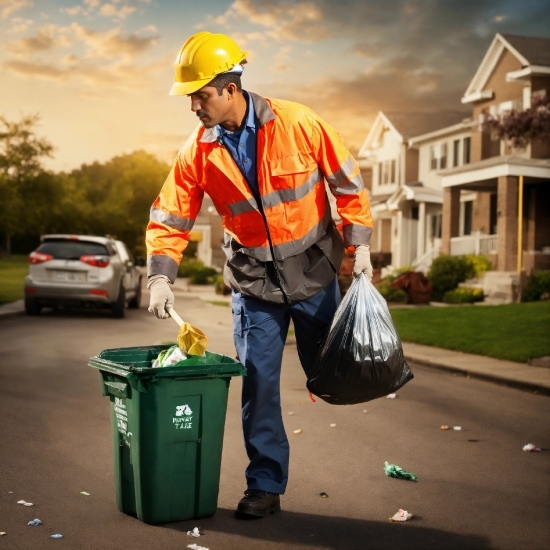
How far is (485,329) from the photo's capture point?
14.9m

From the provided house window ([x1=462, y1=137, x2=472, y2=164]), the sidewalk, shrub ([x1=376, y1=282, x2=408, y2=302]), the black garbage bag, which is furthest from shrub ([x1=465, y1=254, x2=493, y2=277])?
the black garbage bag

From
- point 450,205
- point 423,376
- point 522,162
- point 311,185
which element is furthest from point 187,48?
point 450,205

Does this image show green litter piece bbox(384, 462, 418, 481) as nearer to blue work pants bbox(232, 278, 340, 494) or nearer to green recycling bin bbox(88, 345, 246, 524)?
blue work pants bbox(232, 278, 340, 494)

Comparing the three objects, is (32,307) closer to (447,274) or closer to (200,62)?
(447,274)

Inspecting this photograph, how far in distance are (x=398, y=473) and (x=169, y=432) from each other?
2019mm

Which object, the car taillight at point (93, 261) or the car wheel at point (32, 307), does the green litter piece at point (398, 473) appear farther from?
the car wheel at point (32, 307)

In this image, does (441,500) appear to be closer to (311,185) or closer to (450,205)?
(311,185)

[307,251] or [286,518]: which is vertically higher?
[307,251]

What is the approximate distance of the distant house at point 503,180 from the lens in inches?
1105

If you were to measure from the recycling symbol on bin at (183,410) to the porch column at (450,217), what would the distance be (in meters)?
27.8

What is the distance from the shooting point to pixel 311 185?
4.86 meters

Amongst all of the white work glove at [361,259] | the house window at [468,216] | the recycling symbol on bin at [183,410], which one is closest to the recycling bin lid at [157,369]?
the recycling symbol on bin at [183,410]

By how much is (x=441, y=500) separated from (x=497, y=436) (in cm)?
221

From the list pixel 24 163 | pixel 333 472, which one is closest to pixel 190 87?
pixel 333 472
